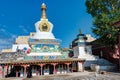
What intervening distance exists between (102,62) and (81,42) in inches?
292

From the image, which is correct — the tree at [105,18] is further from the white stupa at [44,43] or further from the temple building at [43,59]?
the white stupa at [44,43]

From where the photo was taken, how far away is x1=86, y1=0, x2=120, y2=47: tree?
2943 centimetres

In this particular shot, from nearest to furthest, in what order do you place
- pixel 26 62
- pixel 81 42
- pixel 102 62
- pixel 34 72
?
pixel 26 62, pixel 34 72, pixel 102 62, pixel 81 42

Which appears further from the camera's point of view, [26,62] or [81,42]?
[81,42]

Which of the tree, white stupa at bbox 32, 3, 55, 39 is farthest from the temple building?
the tree

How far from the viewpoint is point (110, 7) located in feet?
106

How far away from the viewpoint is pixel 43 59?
2950 cm

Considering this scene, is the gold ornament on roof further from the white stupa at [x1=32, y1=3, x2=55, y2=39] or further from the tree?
the tree

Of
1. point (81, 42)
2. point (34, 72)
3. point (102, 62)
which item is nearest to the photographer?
point (34, 72)

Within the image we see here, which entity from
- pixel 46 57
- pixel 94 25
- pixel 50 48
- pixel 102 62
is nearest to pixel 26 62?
pixel 46 57

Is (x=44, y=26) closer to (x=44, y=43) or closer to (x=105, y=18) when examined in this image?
(x=44, y=43)

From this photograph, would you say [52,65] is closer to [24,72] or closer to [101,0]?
[24,72]

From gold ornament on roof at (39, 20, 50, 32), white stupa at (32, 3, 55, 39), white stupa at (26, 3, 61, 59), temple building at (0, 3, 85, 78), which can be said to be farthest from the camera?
gold ornament on roof at (39, 20, 50, 32)

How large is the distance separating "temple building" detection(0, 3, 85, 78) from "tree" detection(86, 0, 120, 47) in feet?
17.3
